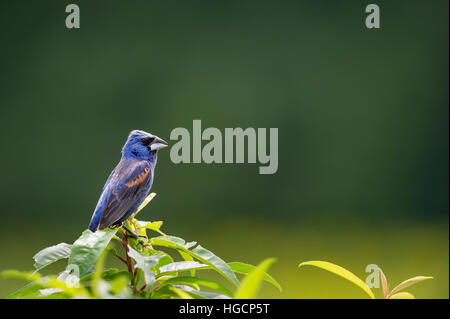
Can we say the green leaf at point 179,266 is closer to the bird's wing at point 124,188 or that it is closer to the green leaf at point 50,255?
the green leaf at point 50,255

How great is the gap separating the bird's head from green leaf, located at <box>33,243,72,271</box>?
88cm

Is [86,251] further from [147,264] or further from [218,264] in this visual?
[218,264]

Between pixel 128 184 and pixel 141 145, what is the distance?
251mm

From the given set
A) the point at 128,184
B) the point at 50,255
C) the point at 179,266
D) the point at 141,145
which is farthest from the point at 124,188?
the point at 179,266

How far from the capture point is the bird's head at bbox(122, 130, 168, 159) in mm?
1805

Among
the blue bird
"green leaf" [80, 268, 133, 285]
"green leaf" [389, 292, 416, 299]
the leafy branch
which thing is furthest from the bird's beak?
"green leaf" [389, 292, 416, 299]

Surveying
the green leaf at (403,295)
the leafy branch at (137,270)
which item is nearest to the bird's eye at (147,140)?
the leafy branch at (137,270)

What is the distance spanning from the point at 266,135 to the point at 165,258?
3.96 metres

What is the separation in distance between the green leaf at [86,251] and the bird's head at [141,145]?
923 mm

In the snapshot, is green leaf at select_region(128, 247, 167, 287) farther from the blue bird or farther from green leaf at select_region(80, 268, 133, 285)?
the blue bird

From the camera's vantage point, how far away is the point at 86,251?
2.76 ft

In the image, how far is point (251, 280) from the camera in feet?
1.84

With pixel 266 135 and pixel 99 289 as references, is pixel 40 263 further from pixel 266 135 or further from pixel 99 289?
pixel 266 135
